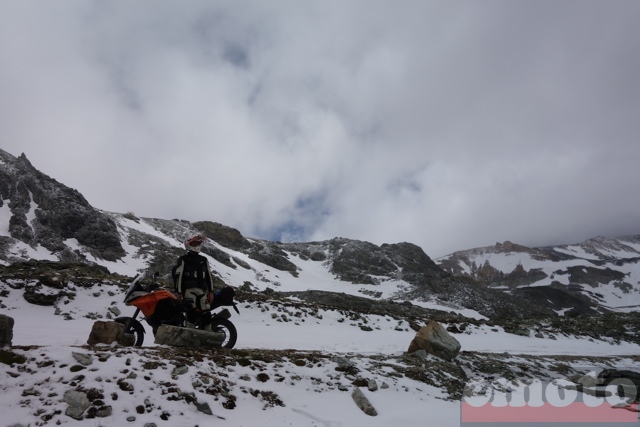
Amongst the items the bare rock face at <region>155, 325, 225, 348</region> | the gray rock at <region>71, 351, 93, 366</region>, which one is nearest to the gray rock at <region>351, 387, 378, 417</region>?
the bare rock face at <region>155, 325, 225, 348</region>

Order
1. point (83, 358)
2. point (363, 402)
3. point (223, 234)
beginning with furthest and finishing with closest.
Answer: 1. point (223, 234)
2. point (363, 402)
3. point (83, 358)

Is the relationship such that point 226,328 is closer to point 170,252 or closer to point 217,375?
point 217,375

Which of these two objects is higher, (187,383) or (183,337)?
(183,337)

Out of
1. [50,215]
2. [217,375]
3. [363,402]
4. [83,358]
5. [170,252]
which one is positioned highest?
[50,215]

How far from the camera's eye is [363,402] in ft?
24.6

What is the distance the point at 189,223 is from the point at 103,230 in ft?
148

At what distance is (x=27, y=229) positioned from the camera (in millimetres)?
48219

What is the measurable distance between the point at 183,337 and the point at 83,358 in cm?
263

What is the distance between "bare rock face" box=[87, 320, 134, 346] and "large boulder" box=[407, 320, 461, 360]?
30.9 feet

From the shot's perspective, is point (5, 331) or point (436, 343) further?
point (436, 343)

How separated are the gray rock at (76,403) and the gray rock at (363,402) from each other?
198 inches

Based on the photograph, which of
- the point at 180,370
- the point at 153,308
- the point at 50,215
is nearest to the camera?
the point at 180,370

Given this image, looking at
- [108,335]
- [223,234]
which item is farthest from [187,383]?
[223,234]

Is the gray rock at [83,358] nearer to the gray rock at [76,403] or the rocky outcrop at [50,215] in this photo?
the gray rock at [76,403]
